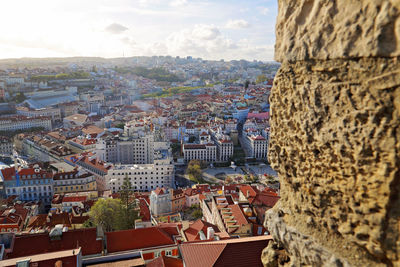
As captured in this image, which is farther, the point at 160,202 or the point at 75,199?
the point at 75,199

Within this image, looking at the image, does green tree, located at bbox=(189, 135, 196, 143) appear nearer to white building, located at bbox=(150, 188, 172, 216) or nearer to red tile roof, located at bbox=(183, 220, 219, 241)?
white building, located at bbox=(150, 188, 172, 216)

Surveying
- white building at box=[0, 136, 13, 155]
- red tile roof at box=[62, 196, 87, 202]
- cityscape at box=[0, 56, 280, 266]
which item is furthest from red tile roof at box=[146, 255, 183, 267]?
white building at box=[0, 136, 13, 155]

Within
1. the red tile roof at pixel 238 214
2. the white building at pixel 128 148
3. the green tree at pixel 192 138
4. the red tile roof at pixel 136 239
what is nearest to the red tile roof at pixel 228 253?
the red tile roof at pixel 136 239

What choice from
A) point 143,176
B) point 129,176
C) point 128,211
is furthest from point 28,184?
point 128,211

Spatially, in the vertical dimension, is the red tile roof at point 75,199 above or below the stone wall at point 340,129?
below

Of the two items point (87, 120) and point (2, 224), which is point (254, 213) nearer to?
point (2, 224)

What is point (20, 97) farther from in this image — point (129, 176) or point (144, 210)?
point (144, 210)

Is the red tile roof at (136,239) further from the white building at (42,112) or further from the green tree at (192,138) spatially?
the white building at (42,112)

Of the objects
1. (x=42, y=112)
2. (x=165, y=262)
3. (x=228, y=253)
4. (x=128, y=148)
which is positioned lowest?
(x=128, y=148)
